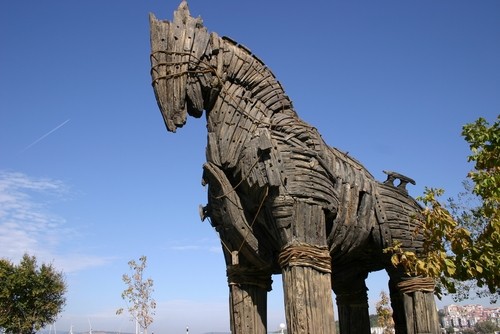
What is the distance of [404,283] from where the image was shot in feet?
23.6

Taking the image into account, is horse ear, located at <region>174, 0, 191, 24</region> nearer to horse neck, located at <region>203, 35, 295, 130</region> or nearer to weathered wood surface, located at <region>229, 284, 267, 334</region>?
horse neck, located at <region>203, 35, 295, 130</region>

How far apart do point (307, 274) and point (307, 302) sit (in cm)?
30

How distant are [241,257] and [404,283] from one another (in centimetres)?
238

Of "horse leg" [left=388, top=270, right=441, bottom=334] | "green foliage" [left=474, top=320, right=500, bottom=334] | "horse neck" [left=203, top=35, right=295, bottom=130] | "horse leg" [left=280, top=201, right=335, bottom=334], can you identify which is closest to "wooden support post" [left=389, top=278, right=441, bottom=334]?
"horse leg" [left=388, top=270, right=441, bottom=334]

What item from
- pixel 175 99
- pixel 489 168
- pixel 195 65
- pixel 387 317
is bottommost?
pixel 387 317

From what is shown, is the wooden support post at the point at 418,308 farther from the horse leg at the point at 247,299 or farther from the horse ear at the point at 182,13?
the horse ear at the point at 182,13

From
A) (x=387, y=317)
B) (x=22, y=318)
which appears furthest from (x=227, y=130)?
(x=22, y=318)

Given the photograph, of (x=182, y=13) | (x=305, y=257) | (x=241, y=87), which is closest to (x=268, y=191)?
(x=305, y=257)

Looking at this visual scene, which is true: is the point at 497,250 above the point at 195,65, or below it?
below

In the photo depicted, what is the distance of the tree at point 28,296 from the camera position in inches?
1163

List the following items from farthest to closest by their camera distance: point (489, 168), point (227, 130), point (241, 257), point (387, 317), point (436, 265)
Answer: point (387, 317), point (489, 168), point (241, 257), point (227, 130), point (436, 265)

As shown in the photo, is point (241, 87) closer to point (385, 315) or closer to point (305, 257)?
point (305, 257)

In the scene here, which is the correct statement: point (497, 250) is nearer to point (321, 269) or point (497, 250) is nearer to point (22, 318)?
point (321, 269)

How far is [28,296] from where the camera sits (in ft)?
101
